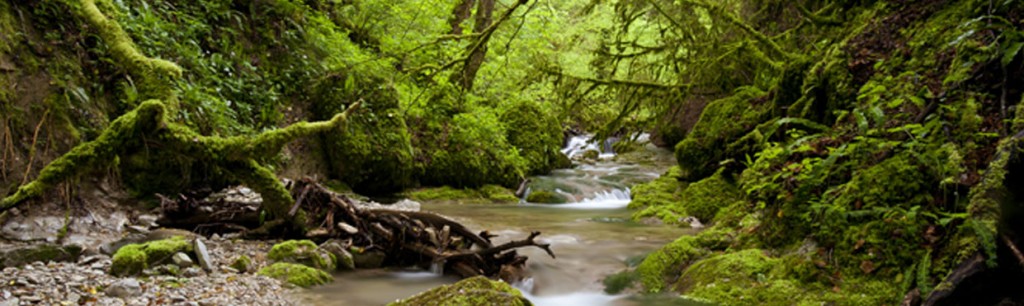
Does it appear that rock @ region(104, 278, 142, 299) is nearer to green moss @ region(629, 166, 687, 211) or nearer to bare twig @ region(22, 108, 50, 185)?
bare twig @ region(22, 108, 50, 185)

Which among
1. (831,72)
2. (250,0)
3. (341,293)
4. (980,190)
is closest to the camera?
(980,190)

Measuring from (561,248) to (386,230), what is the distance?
2.04 meters

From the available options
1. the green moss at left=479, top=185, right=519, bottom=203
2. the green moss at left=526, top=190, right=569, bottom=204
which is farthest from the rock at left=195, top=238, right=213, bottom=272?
the green moss at left=526, top=190, right=569, bottom=204

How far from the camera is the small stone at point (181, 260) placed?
4492 mm

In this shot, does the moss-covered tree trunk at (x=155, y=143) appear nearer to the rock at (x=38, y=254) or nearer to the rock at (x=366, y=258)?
the rock at (x=38, y=254)

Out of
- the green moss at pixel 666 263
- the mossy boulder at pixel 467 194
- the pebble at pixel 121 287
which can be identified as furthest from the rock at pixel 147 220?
the mossy boulder at pixel 467 194

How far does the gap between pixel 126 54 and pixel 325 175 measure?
14.3ft

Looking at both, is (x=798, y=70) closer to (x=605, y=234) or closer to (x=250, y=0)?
(x=605, y=234)

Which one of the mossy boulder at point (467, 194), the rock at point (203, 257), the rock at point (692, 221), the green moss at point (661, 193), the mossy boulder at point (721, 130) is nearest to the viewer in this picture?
the rock at point (203, 257)

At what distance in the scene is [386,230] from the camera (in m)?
5.70

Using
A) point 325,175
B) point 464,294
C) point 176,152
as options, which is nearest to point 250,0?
point 325,175

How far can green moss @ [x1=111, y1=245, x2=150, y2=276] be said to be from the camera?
4207mm

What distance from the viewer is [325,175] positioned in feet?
32.4

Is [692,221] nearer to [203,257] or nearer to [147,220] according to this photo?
[203,257]
